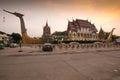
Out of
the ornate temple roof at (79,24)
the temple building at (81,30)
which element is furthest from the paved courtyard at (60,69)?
the ornate temple roof at (79,24)

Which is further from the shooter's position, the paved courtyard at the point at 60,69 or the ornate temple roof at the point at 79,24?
the ornate temple roof at the point at 79,24

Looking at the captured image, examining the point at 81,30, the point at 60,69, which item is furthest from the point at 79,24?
the point at 60,69

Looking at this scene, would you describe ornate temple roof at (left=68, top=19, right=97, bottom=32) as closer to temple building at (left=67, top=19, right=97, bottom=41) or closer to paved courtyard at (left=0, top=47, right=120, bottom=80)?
temple building at (left=67, top=19, right=97, bottom=41)

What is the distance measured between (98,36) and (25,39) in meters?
46.5

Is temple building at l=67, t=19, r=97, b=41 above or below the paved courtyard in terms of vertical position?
above

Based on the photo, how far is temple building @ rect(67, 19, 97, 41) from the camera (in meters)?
60.0

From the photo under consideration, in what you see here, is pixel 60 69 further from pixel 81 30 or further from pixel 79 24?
pixel 79 24

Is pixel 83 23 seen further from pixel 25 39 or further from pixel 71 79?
pixel 71 79

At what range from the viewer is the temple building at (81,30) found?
60.0 meters

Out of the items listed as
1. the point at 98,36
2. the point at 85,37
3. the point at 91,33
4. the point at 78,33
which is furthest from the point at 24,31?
the point at 98,36

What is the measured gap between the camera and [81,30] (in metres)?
61.9

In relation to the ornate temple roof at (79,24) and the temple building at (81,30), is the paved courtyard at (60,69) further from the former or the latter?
the ornate temple roof at (79,24)

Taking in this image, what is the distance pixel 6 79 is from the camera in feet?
17.5

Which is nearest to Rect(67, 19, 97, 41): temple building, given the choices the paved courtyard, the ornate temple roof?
the ornate temple roof
